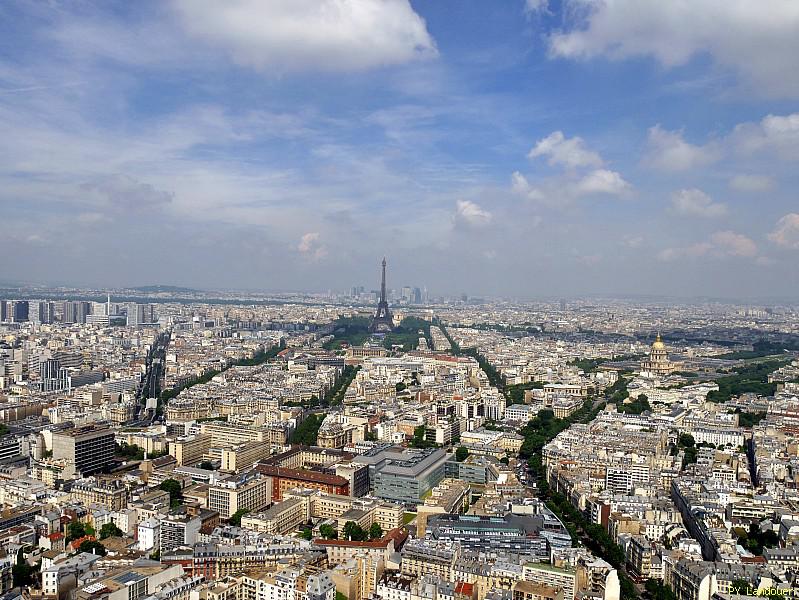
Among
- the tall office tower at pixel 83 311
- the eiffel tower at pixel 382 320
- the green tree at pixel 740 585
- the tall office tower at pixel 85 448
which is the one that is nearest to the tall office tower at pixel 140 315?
the tall office tower at pixel 83 311

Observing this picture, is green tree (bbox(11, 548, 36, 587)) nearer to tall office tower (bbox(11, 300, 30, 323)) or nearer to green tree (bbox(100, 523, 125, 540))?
green tree (bbox(100, 523, 125, 540))

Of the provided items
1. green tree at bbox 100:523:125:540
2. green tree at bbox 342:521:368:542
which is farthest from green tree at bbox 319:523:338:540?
green tree at bbox 100:523:125:540

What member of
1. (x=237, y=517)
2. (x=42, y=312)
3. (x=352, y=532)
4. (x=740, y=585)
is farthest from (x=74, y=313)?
(x=740, y=585)

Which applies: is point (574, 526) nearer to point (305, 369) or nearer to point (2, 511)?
point (2, 511)

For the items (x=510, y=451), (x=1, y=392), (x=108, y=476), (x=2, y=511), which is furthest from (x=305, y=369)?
(x=2, y=511)

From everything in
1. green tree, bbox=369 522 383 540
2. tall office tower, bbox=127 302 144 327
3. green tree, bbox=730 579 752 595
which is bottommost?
green tree, bbox=369 522 383 540

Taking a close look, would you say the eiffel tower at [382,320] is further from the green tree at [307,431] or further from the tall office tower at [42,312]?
the green tree at [307,431]

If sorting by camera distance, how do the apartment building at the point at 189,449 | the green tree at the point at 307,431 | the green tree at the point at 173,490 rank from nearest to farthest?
the green tree at the point at 173,490 < the apartment building at the point at 189,449 < the green tree at the point at 307,431
